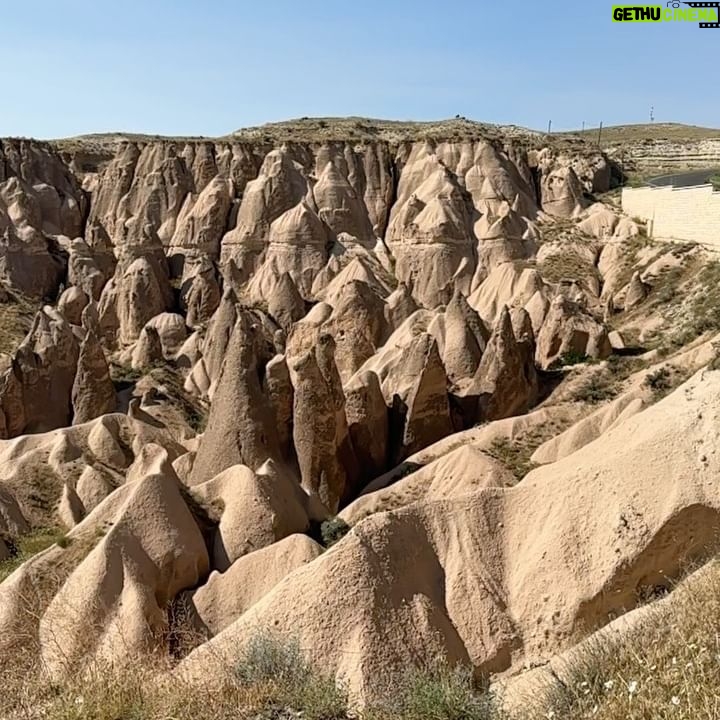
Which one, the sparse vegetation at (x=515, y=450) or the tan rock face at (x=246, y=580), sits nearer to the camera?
the tan rock face at (x=246, y=580)

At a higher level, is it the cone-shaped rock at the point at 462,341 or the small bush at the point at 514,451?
the cone-shaped rock at the point at 462,341

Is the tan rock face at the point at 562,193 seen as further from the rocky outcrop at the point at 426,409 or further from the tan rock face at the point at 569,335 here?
the rocky outcrop at the point at 426,409

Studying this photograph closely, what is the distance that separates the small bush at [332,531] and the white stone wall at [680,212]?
2422 cm

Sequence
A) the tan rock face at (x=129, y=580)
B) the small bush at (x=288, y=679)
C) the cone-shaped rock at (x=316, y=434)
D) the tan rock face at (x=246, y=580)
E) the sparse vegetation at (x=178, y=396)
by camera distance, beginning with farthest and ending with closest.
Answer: the sparse vegetation at (x=178, y=396)
the cone-shaped rock at (x=316, y=434)
the tan rock face at (x=246, y=580)
the tan rock face at (x=129, y=580)
the small bush at (x=288, y=679)

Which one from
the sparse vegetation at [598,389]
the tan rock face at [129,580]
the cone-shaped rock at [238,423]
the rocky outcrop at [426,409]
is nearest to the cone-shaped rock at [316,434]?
the cone-shaped rock at [238,423]

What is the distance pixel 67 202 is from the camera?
148 ft

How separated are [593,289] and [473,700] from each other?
32.2 m

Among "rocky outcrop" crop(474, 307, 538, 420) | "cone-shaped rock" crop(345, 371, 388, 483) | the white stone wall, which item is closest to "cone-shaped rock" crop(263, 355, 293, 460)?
"cone-shaped rock" crop(345, 371, 388, 483)

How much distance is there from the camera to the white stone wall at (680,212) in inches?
1256

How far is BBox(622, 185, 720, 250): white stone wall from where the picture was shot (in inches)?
1256

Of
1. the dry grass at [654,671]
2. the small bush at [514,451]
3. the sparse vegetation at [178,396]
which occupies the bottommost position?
the sparse vegetation at [178,396]

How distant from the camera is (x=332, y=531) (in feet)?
42.2

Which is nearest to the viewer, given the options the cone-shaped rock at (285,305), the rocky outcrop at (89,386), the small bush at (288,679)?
the small bush at (288,679)

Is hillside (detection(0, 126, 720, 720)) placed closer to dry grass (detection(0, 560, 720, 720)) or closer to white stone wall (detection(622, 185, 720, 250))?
dry grass (detection(0, 560, 720, 720))
